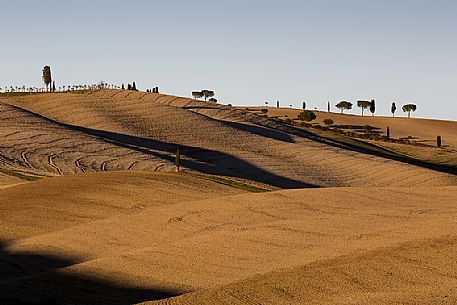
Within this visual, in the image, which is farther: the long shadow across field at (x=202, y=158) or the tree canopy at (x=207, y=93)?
the tree canopy at (x=207, y=93)

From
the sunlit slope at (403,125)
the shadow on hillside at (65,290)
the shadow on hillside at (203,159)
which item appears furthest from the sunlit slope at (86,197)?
the sunlit slope at (403,125)

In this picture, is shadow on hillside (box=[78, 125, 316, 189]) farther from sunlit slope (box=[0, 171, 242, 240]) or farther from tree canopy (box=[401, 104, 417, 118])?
tree canopy (box=[401, 104, 417, 118])

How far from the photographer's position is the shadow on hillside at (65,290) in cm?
2198

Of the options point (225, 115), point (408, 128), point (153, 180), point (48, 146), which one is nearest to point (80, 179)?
point (153, 180)

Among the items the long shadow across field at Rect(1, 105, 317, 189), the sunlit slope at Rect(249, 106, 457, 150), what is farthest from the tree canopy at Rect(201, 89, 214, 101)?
the long shadow across field at Rect(1, 105, 317, 189)

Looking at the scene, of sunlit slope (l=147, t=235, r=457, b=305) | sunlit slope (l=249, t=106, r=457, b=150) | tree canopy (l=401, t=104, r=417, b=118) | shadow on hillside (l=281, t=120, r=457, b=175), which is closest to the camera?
sunlit slope (l=147, t=235, r=457, b=305)

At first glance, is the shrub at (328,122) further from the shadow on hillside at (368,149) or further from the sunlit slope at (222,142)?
the shadow on hillside at (368,149)

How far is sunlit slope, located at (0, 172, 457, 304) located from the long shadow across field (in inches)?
657

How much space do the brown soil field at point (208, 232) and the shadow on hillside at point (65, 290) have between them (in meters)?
0.05

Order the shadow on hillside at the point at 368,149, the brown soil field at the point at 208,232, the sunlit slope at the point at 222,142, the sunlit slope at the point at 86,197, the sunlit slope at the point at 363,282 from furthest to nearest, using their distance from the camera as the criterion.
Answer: the shadow on hillside at the point at 368,149 → the sunlit slope at the point at 222,142 → the sunlit slope at the point at 86,197 → the brown soil field at the point at 208,232 → the sunlit slope at the point at 363,282

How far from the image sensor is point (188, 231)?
30984mm

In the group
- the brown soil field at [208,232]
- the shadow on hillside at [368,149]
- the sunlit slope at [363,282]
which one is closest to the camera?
the sunlit slope at [363,282]

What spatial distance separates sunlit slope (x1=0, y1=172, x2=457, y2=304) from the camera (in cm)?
2370

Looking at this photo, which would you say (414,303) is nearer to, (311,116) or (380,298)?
(380,298)
